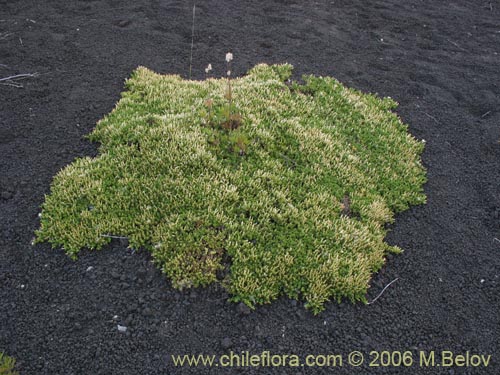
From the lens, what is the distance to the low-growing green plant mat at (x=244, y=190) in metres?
5.04

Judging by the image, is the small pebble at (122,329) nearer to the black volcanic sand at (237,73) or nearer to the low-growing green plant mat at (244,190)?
the black volcanic sand at (237,73)

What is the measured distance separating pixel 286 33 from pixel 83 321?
8.60m

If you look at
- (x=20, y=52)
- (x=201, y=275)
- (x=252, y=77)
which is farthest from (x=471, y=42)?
(x=20, y=52)

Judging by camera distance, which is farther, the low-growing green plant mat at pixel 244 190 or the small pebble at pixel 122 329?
the low-growing green plant mat at pixel 244 190

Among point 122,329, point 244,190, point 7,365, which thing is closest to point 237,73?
point 244,190

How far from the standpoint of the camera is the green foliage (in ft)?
12.2

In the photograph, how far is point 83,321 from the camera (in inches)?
176

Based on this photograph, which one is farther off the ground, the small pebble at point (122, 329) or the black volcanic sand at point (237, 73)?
the black volcanic sand at point (237, 73)

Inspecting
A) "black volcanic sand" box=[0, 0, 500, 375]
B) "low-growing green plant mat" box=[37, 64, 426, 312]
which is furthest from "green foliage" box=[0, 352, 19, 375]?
"low-growing green plant mat" box=[37, 64, 426, 312]

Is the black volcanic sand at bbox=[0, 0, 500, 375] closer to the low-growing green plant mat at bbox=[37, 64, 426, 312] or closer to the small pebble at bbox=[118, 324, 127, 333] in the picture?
the small pebble at bbox=[118, 324, 127, 333]

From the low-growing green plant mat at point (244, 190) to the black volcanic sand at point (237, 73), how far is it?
248 millimetres

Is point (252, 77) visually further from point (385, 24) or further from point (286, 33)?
point (385, 24)

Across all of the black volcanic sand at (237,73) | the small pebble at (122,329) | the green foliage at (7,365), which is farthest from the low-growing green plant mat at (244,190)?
the green foliage at (7,365)

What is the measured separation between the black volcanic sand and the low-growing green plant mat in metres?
0.25
